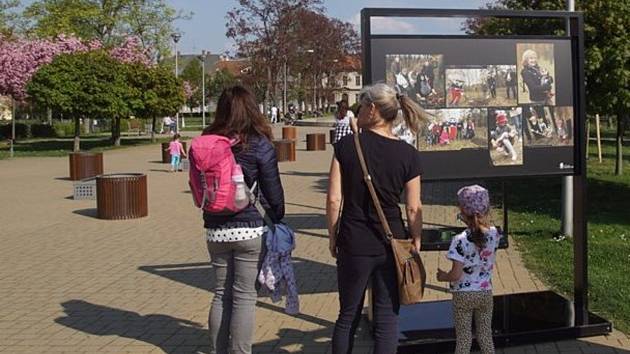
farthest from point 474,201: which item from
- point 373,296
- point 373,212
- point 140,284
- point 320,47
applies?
point 320,47

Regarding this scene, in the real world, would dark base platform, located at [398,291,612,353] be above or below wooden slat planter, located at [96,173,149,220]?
below

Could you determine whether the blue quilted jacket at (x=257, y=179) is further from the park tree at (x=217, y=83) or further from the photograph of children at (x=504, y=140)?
the park tree at (x=217, y=83)

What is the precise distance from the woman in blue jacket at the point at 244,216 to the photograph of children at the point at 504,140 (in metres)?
1.73

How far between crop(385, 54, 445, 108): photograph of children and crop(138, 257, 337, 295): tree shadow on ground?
Result: 238cm

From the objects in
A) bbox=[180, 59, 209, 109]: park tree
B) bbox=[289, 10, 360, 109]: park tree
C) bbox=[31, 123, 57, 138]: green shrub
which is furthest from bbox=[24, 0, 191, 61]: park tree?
bbox=[180, 59, 209, 109]: park tree

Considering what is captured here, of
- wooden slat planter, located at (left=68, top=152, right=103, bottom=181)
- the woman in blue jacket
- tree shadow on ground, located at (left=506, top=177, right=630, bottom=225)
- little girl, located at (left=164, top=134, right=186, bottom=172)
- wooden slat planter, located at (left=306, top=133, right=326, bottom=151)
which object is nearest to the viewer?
the woman in blue jacket

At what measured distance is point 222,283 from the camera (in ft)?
15.0

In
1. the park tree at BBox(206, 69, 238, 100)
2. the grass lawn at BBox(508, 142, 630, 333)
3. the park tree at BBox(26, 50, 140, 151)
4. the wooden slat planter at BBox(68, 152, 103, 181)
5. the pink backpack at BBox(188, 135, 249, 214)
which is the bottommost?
the grass lawn at BBox(508, 142, 630, 333)

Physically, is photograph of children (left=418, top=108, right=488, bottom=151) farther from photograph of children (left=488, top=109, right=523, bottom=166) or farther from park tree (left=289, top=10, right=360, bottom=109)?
park tree (left=289, top=10, right=360, bottom=109)

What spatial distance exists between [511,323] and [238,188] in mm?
2364

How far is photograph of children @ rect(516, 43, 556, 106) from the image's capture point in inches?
211

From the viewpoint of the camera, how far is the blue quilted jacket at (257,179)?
14.5 ft

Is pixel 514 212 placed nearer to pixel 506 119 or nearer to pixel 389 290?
pixel 506 119

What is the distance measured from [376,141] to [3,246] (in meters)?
7.39
